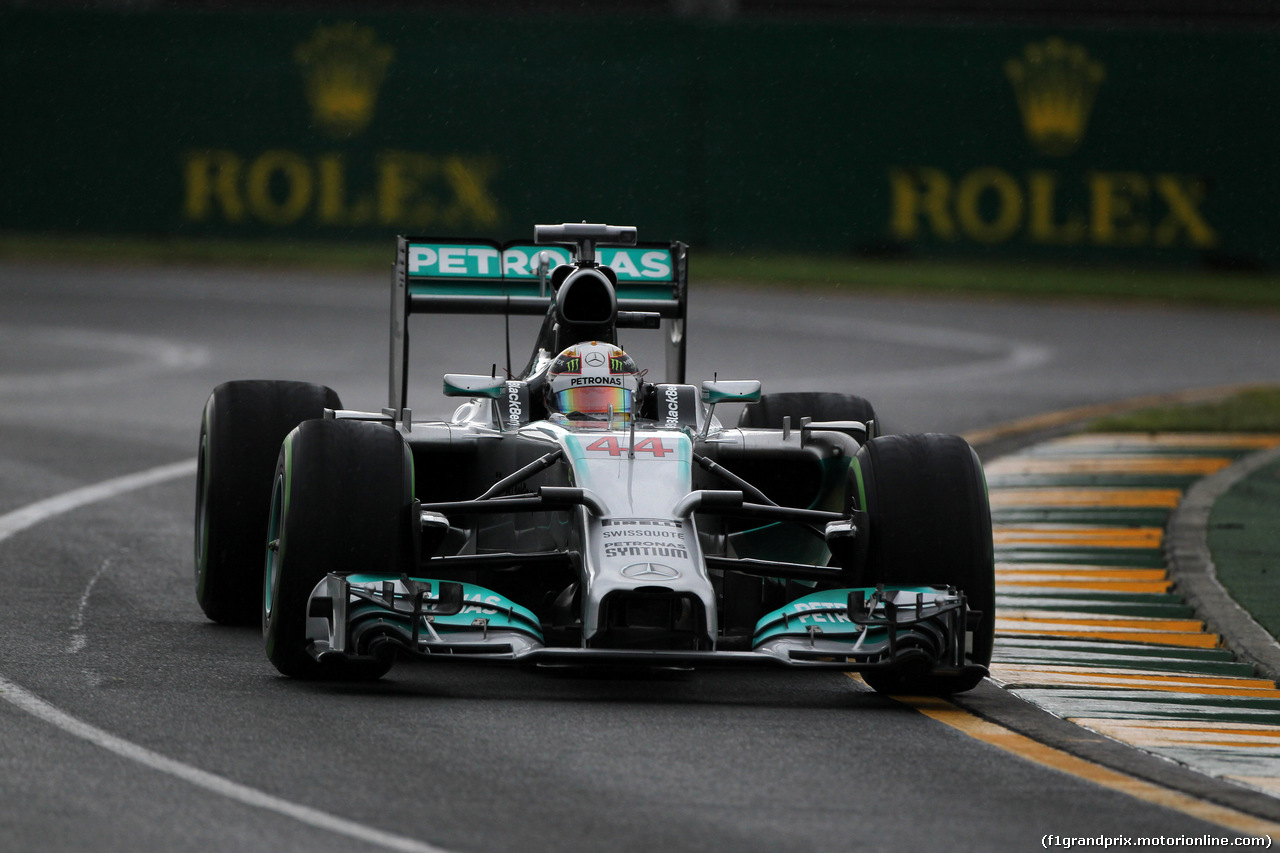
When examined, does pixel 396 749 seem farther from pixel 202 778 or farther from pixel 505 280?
pixel 505 280

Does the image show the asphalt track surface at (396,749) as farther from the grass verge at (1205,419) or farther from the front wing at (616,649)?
the grass verge at (1205,419)

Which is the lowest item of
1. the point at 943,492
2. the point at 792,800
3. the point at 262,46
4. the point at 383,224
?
the point at 792,800

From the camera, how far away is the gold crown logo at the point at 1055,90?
104 ft

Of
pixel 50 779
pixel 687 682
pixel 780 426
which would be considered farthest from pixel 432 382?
pixel 50 779

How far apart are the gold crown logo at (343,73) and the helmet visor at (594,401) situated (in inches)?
965

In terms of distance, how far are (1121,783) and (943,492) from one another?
171 centimetres

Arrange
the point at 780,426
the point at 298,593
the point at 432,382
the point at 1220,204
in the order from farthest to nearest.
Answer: the point at 1220,204 < the point at 432,382 < the point at 780,426 < the point at 298,593

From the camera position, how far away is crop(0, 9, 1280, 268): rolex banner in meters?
31.7

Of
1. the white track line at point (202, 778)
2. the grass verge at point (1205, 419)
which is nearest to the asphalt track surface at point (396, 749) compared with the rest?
the white track line at point (202, 778)

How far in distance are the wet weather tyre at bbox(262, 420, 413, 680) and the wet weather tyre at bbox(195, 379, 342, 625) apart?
50.4 inches

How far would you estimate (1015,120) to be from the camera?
A: 32.1 metres

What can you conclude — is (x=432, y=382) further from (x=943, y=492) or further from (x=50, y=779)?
(x=50, y=779)

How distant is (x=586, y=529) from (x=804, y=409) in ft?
9.38
